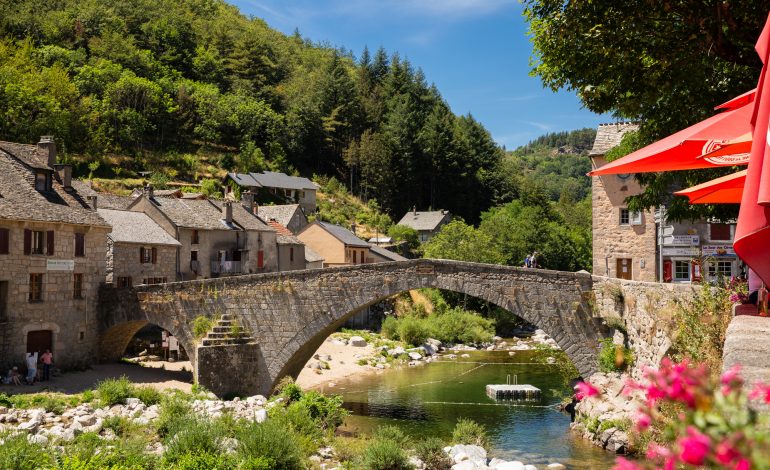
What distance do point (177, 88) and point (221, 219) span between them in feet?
140

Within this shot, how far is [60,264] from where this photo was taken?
74.9ft

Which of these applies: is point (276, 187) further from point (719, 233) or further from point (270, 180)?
point (719, 233)

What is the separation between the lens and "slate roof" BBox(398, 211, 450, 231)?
223 feet

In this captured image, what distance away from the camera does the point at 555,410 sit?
22875 mm

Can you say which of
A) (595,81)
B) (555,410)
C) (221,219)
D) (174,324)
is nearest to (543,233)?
(221,219)

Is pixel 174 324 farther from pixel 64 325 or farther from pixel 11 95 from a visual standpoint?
pixel 11 95

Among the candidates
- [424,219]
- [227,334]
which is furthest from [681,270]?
[424,219]

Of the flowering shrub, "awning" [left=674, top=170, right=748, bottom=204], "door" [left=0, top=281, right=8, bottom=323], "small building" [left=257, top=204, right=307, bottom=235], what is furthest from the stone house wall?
"small building" [left=257, top=204, right=307, bottom=235]

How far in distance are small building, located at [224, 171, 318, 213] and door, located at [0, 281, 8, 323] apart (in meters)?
41.0

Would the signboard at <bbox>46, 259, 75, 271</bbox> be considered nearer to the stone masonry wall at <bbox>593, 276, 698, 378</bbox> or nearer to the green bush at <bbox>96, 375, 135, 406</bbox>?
the green bush at <bbox>96, 375, 135, 406</bbox>

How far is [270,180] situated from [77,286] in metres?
42.4

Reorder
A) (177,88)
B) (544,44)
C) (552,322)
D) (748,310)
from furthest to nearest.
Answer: (177,88), (552,322), (544,44), (748,310)

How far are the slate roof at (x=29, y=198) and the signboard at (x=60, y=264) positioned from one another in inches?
53.3

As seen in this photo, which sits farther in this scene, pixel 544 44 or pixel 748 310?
pixel 544 44
